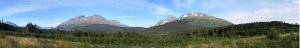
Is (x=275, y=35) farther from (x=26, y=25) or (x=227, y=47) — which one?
(x=26, y=25)

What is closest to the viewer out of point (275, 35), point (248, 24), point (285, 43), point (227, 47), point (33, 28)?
point (285, 43)

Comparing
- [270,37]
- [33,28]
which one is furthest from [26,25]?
[270,37]

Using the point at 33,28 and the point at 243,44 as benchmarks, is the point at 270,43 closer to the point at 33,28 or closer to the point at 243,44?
the point at 243,44

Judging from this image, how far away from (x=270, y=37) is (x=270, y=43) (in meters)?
5.13

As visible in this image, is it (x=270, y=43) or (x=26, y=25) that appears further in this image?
(x=26, y=25)

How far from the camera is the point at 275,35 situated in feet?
131

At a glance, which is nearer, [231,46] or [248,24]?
[231,46]

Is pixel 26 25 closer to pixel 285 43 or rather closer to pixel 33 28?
pixel 33 28

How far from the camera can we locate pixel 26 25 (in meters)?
109

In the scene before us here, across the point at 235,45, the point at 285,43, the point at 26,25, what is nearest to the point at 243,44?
the point at 235,45

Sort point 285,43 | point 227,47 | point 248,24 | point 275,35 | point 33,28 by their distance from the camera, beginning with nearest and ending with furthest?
point 285,43
point 227,47
point 275,35
point 248,24
point 33,28

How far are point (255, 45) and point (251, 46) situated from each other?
0.42m

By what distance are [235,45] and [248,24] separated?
6989 cm

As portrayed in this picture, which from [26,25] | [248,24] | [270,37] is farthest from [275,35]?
[26,25]
